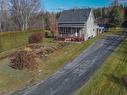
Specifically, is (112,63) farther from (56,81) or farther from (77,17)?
(77,17)

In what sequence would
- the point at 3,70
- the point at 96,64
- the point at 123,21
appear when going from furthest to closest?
1. the point at 123,21
2. the point at 96,64
3. the point at 3,70

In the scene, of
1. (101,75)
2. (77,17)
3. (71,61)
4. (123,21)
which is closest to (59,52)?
(71,61)

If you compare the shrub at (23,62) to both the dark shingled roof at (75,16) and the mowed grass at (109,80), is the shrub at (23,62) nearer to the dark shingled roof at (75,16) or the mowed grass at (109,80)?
the mowed grass at (109,80)

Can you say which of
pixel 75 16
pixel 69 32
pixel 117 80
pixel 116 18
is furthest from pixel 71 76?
pixel 116 18

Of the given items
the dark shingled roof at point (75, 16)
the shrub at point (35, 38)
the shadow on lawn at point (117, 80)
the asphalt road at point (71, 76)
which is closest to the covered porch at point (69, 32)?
the dark shingled roof at point (75, 16)

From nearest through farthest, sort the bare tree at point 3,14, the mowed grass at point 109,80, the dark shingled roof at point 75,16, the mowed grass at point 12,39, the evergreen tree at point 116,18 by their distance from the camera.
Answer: the mowed grass at point 109,80 < the mowed grass at point 12,39 < the dark shingled roof at point 75,16 < the bare tree at point 3,14 < the evergreen tree at point 116,18

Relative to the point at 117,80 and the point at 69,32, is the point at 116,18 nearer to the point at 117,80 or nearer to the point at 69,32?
the point at 69,32
